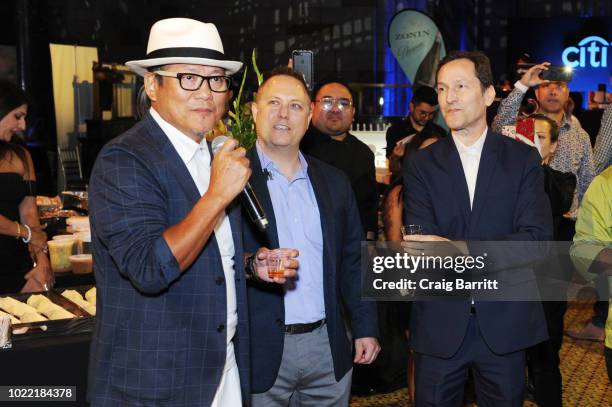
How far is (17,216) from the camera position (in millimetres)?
4273

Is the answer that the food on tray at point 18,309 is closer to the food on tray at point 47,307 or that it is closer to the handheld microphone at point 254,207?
the food on tray at point 47,307

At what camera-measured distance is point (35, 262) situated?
13.7 ft

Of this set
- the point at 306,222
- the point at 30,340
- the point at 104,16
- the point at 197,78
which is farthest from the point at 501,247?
the point at 104,16

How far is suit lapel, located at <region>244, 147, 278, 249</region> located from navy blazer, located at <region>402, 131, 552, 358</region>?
0.48 metres

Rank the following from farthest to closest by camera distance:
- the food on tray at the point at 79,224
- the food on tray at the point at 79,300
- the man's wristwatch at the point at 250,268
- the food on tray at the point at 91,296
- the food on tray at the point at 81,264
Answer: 1. the food on tray at the point at 79,224
2. the food on tray at the point at 81,264
3. the food on tray at the point at 91,296
4. the food on tray at the point at 79,300
5. the man's wristwatch at the point at 250,268

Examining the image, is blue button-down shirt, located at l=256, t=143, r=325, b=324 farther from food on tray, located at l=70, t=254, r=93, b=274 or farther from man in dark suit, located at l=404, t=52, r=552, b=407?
food on tray, located at l=70, t=254, r=93, b=274

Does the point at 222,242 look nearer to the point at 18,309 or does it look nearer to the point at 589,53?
the point at 18,309

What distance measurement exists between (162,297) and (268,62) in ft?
29.1

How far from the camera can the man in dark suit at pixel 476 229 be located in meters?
2.58

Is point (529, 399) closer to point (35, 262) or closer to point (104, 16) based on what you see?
point (35, 262)

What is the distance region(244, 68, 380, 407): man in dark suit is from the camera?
2.54 metres

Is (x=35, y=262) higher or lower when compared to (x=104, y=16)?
lower

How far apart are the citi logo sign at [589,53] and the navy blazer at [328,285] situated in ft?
39.4

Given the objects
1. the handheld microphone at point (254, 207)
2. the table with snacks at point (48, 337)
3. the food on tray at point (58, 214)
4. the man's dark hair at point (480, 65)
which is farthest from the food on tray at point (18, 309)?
the food on tray at point (58, 214)
